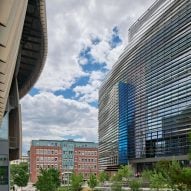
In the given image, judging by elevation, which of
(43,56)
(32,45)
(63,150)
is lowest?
(63,150)

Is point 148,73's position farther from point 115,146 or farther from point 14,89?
point 14,89

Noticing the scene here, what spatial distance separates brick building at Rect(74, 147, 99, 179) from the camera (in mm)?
172500

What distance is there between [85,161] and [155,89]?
8436 centimetres

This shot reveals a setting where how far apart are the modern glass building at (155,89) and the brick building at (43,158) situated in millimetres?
35658

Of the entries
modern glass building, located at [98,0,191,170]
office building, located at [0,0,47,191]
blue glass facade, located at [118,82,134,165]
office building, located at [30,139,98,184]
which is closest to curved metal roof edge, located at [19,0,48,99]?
office building, located at [0,0,47,191]

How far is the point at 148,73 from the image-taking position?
102 metres

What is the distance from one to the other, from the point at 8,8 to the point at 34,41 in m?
32.4

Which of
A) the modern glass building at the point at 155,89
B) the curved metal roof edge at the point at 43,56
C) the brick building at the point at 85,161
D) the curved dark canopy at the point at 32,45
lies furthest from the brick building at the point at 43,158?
the curved dark canopy at the point at 32,45

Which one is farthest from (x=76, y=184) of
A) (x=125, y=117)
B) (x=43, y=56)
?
(x=43, y=56)

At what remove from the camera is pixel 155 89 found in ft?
320

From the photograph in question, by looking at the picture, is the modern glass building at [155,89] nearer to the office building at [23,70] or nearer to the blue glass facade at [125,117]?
the blue glass facade at [125,117]

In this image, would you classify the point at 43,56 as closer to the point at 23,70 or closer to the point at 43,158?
the point at 23,70

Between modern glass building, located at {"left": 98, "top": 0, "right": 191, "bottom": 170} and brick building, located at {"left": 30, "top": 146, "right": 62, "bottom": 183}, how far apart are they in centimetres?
A: 3566

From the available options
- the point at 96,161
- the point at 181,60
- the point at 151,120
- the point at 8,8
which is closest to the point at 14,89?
the point at 8,8
